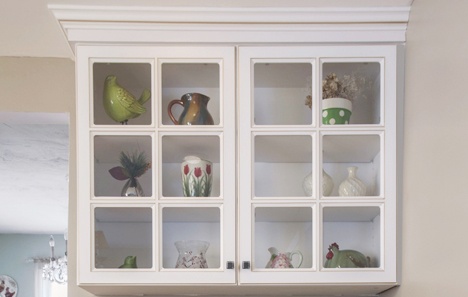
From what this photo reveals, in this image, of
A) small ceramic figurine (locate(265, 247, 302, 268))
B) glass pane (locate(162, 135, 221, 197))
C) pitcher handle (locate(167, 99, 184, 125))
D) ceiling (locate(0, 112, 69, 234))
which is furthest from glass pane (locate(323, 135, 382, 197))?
ceiling (locate(0, 112, 69, 234))

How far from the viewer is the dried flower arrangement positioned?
81.0 inches

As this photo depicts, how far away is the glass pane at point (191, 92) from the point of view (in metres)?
2.06

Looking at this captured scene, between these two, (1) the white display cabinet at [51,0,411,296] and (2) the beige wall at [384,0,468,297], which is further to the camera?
(1) the white display cabinet at [51,0,411,296]

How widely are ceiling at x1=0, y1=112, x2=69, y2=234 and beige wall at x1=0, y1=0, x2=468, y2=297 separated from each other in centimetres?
124

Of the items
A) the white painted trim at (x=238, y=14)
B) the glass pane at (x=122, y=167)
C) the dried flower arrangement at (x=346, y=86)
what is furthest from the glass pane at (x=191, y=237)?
the white painted trim at (x=238, y=14)

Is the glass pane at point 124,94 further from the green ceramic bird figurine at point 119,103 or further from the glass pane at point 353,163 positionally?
the glass pane at point 353,163

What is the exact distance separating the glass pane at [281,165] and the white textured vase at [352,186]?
11cm

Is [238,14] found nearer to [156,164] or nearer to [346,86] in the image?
[346,86]

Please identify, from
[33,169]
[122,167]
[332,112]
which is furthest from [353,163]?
[33,169]

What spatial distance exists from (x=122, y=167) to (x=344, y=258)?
761 mm

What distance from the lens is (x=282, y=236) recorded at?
6.73 ft

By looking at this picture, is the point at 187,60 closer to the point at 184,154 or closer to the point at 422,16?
the point at 184,154

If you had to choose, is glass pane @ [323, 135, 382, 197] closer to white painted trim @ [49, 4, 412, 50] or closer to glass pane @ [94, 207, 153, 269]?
white painted trim @ [49, 4, 412, 50]

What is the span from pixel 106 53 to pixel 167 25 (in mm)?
212
